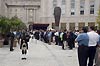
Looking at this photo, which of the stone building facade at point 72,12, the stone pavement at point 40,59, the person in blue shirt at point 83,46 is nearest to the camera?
the person in blue shirt at point 83,46

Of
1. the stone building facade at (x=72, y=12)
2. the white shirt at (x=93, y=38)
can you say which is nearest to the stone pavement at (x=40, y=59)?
the white shirt at (x=93, y=38)

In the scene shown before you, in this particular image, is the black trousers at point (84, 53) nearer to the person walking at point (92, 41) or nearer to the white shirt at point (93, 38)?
the person walking at point (92, 41)

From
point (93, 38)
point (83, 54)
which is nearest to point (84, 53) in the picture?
point (83, 54)

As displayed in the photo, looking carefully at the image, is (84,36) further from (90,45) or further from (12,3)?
(12,3)

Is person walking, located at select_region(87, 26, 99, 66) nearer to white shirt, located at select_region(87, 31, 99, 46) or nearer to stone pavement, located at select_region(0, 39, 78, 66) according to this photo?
white shirt, located at select_region(87, 31, 99, 46)

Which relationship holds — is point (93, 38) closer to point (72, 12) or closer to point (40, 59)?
point (40, 59)


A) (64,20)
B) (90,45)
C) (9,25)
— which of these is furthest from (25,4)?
(90,45)

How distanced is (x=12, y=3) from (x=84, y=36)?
163 metres

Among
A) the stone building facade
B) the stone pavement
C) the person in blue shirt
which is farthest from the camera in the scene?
the stone building facade

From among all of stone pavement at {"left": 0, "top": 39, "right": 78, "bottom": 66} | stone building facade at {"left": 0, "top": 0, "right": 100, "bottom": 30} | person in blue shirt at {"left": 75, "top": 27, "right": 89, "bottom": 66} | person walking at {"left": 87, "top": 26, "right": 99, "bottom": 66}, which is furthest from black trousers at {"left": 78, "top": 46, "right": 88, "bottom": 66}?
stone building facade at {"left": 0, "top": 0, "right": 100, "bottom": 30}

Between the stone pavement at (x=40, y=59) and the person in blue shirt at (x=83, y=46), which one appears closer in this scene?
the person in blue shirt at (x=83, y=46)

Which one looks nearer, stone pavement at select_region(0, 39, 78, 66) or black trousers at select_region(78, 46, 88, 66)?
black trousers at select_region(78, 46, 88, 66)

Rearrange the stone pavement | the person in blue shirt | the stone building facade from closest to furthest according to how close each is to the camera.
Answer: the person in blue shirt, the stone pavement, the stone building facade

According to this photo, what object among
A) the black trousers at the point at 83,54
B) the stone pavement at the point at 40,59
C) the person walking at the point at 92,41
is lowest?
the stone pavement at the point at 40,59
